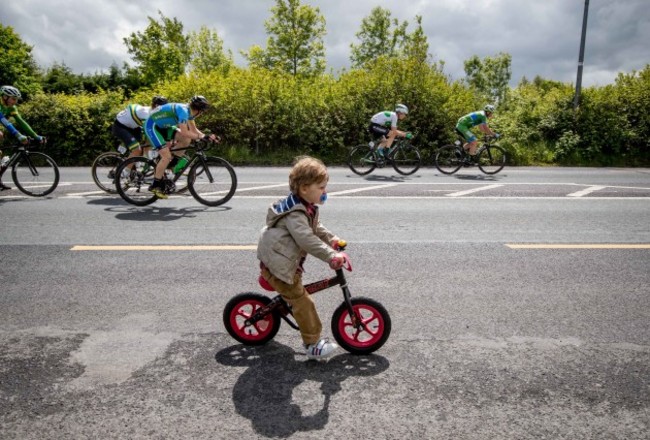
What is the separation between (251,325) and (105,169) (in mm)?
7636

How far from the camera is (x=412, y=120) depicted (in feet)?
54.1

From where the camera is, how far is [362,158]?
43.3 ft

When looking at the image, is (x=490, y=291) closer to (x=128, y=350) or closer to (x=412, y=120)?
(x=128, y=350)

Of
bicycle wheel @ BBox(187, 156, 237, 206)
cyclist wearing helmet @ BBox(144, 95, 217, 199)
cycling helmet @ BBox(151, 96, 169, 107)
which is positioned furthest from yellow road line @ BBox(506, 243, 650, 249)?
cycling helmet @ BBox(151, 96, 169, 107)

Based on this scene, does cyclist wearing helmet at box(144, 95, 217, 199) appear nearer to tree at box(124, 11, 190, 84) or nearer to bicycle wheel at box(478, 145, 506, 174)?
bicycle wheel at box(478, 145, 506, 174)

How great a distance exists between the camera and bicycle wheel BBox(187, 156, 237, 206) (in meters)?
8.53

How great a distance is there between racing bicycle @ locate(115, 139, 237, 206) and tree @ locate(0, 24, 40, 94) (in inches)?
1453

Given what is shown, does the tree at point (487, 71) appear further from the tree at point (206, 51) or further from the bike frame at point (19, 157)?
the bike frame at point (19, 157)

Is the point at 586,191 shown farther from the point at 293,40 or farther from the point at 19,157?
the point at 293,40

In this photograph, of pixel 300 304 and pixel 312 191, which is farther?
pixel 300 304

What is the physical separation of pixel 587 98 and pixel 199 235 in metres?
17.0

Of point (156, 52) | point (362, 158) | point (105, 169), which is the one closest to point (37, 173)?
point (105, 169)

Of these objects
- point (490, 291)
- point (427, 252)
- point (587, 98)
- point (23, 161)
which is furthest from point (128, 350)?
point (587, 98)

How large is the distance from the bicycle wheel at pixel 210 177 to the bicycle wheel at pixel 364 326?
5.55m
